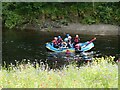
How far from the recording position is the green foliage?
38219mm

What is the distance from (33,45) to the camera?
26656mm

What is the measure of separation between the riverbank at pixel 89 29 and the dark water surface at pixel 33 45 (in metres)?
1.55

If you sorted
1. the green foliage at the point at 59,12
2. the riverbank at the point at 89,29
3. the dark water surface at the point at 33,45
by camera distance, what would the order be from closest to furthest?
the dark water surface at the point at 33,45 → the riverbank at the point at 89,29 → the green foliage at the point at 59,12

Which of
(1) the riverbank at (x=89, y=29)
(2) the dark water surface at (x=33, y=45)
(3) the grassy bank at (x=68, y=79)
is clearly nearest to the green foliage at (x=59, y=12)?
(1) the riverbank at (x=89, y=29)

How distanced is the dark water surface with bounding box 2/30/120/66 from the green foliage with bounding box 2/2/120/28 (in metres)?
4.64

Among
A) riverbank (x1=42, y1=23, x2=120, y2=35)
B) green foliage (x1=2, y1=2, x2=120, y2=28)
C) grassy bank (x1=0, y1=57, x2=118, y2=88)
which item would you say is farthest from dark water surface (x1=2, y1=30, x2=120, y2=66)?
grassy bank (x1=0, y1=57, x2=118, y2=88)

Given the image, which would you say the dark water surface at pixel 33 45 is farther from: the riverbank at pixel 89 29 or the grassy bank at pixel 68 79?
the grassy bank at pixel 68 79

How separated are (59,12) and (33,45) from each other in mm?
13675

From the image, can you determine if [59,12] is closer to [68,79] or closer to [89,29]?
[89,29]

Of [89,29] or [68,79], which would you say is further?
[89,29]

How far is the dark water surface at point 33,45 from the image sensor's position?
2244cm

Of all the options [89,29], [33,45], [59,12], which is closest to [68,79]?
[33,45]

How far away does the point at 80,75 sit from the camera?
26.2 ft

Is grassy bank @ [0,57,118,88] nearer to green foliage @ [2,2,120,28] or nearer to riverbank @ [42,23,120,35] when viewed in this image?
riverbank @ [42,23,120,35]
